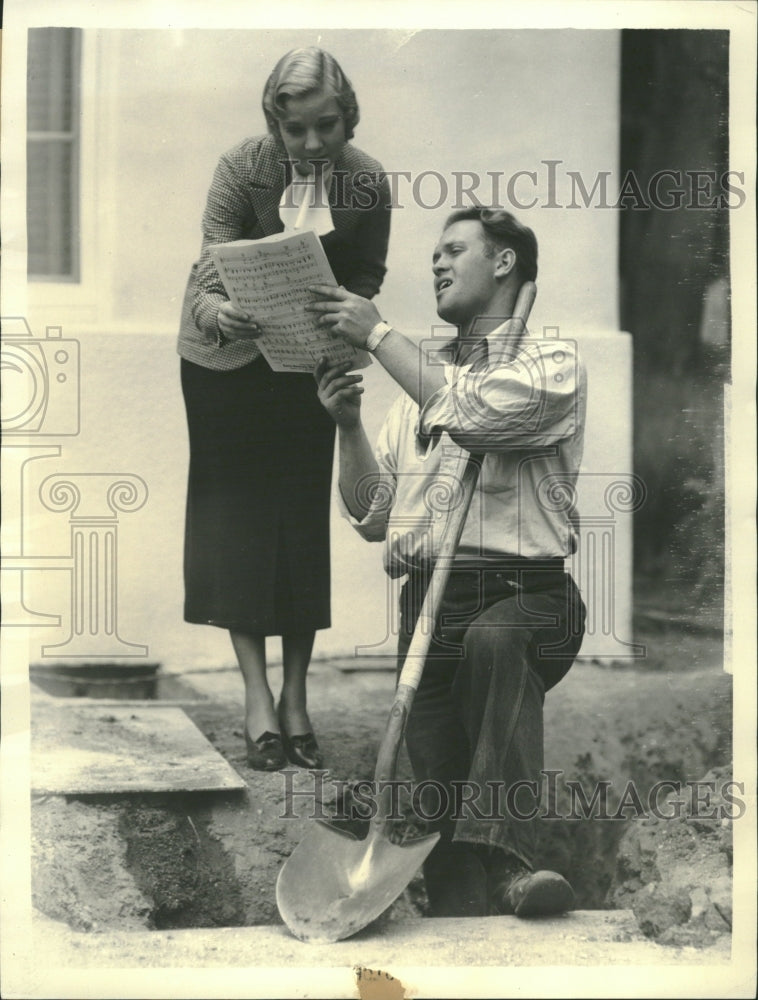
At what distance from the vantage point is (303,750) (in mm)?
3355

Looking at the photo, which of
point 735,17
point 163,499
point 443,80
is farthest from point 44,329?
point 735,17

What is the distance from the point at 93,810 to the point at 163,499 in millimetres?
795

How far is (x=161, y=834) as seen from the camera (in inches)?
130

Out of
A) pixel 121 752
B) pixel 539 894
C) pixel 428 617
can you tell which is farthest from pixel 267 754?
Result: pixel 539 894

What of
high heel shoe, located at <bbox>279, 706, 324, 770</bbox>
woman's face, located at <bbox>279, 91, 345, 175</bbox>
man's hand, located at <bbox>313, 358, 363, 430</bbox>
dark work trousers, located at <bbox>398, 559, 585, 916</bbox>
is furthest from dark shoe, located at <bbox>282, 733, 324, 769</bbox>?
woman's face, located at <bbox>279, 91, 345, 175</bbox>

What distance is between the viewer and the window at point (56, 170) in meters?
3.35

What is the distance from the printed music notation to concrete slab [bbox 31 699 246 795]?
96 centimetres

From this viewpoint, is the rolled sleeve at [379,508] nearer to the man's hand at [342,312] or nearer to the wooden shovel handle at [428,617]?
the wooden shovel handle at [428,617]

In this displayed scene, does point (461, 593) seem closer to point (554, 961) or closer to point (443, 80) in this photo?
point (554, 961)

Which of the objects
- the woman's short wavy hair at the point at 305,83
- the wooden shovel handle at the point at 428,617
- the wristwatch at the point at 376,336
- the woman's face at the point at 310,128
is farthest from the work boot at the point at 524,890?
the woman's short wavy hair at the point at 305,83

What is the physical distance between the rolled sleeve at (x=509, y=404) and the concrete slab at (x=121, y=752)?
98cm

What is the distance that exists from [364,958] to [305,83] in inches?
84.8

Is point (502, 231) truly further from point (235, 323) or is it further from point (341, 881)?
point (341, 881)

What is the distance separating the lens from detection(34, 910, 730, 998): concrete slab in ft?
10.5
